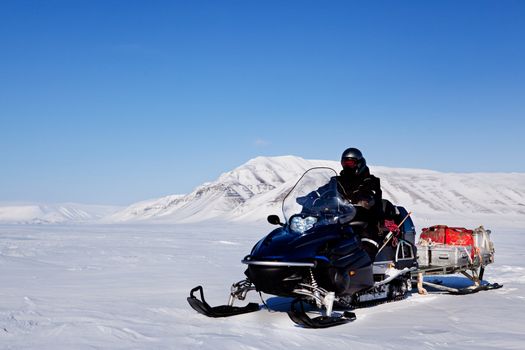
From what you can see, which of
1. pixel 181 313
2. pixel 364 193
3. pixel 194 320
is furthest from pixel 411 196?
pixel 194 320

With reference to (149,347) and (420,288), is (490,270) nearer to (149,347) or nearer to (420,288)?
(420,288)

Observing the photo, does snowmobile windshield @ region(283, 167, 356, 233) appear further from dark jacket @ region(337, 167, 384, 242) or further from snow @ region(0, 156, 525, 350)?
snow @ region(0, 156, 525, 350)

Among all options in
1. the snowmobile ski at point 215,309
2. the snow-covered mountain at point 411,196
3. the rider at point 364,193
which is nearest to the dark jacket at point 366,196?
the rider at point 364,193

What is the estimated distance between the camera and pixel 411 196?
307 feet

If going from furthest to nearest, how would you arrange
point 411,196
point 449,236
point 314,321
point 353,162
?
point 411,196
point 449,236
point 353,162
point 314,321

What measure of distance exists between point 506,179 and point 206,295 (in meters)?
112

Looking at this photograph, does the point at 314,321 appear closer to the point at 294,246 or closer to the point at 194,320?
the point at 294,246

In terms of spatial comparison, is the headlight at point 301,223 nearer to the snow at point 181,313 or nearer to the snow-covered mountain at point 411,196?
the snow at point 181,313

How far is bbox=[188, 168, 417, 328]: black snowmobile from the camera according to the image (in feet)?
19.4

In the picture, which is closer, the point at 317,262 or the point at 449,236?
the point at 317,262

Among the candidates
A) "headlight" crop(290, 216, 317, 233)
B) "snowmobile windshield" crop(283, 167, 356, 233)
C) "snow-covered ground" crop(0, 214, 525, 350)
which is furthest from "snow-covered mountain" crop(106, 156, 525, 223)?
"headlight" crop(290, 216, 317, 233)

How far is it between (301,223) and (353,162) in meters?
1.68

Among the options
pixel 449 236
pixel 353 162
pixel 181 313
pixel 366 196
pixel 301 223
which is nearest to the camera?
pixel 301 223

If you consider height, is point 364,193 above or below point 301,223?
above
